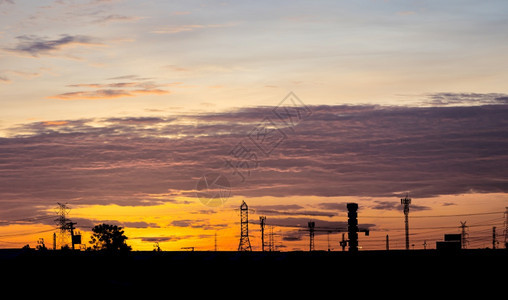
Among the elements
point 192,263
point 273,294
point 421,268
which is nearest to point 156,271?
point 192,263

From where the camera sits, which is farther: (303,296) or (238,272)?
(238,272)

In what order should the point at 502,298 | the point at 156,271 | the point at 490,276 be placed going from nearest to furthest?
the point at 502,298, the point at 490,276, the point at 156,271

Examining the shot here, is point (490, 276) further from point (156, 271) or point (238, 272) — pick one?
point (156, 271)

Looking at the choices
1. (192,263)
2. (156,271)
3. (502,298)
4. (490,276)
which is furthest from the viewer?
(192,263)

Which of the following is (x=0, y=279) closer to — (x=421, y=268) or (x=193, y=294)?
(x=193, y=294)

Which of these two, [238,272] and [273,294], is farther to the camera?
[238,272]

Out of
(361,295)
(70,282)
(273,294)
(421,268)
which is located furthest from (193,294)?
(421,268)

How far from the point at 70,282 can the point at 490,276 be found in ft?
151

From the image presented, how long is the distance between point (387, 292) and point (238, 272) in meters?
17.4

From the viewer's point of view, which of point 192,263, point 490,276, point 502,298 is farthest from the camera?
point 192,263

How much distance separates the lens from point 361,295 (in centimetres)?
7438

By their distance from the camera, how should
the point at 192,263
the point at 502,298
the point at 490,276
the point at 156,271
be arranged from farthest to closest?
the point at 192,263, the point at 156,271, the point at 490,276, the point at 502,298

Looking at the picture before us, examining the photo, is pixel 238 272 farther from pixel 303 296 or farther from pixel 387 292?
pixel 387 292

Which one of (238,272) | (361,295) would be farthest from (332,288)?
(238,272)
